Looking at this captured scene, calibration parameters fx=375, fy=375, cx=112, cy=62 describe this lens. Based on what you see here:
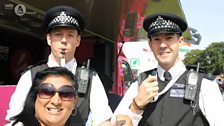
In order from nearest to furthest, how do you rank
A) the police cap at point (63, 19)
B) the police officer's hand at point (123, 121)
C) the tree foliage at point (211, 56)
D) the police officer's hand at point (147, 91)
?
the police officer's hand at point (123, 121) < the police officer's hand at point (147, 91) < the police cap at point (63, 19) < the tree foliage at point (211, 56)

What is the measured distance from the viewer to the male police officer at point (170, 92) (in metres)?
2.07

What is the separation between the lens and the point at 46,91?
5.76 ft

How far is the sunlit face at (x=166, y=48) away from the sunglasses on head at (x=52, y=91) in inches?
25.6

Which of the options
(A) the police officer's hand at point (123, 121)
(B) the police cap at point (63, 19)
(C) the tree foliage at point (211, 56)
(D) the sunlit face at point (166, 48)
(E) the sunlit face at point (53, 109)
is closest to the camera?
(E) the sunlit face at point (53, 109)

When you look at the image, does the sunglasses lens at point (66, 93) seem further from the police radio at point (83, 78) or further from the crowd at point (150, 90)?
the police radio at point (83, 78)

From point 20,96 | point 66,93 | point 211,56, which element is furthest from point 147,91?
point 211,56

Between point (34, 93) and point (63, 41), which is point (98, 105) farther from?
Result: point (34, 93)

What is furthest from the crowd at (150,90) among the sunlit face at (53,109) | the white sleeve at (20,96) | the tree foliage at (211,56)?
the tree foliage at (211,56)

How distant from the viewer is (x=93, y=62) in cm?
611

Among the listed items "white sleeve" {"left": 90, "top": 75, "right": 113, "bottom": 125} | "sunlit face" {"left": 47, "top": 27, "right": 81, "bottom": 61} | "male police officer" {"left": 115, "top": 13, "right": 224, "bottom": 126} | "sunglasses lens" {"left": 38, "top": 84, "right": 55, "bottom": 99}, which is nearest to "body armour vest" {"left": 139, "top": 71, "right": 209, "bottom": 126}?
"male police officer" {"left": 115, "top": 13, "right": 224, "bottom": 126}

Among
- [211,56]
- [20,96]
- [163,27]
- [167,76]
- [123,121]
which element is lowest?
[123,121]

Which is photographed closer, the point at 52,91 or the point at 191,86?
the point at 52,91

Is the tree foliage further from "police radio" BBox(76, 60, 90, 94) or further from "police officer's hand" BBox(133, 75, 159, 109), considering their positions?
"police officer's hand" BBox(133, 75, 159, 109)

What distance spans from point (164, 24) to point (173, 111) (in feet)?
1.69
